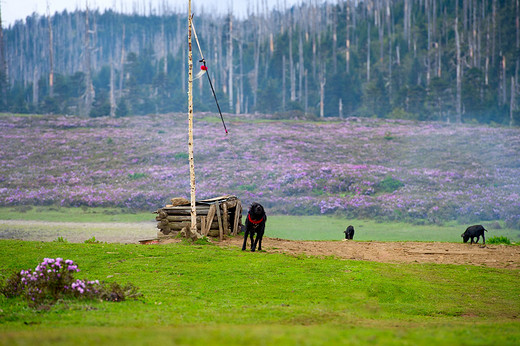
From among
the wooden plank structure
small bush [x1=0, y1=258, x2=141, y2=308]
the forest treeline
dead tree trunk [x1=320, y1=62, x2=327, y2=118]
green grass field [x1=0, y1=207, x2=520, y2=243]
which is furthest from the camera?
dead tree trunk [x1=320, y1=62, x2=327, y2=118]

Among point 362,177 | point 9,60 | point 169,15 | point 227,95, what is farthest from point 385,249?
point 169,15

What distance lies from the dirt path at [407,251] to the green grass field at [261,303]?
1509 mm

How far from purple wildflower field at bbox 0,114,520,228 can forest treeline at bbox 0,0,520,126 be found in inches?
723

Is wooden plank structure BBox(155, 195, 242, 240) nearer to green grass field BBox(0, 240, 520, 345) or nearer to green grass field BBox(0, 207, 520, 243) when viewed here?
green grass field BBox(0, 240, 520, 345)

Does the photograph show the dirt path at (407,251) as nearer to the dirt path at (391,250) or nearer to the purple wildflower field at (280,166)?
the dirt path at (391,250)

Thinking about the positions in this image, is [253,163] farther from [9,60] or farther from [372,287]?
[9,60]

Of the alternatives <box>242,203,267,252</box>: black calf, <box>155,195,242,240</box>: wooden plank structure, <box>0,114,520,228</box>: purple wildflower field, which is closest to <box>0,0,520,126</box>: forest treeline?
<box>0,114,520,228</box>: purple wildflower field

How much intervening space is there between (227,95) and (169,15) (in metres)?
61.5

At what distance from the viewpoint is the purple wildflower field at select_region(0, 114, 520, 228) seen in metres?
39.5

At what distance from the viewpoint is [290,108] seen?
88062 millimetres

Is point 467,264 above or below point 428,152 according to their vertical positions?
below

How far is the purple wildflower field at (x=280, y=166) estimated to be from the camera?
129 feet

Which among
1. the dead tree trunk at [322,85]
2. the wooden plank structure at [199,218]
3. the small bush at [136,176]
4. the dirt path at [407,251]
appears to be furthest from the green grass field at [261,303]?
the dead tree trunk at [322,85]

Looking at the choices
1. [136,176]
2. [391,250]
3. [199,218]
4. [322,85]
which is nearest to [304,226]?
[199,218]
